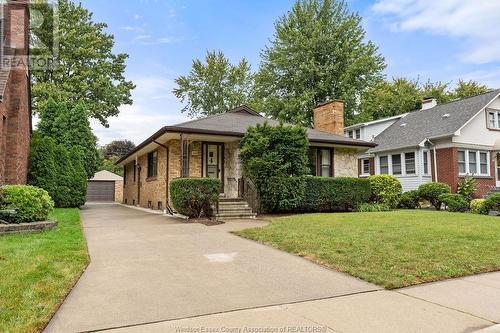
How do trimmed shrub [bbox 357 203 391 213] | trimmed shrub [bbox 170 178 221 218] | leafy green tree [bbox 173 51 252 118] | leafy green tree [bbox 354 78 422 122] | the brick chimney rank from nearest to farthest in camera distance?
1. trimmed shrub [bbox 170 178 221 218]
2. trimmed shrub [bbox 357 203 391 213]
3. the brick chimney
4. leafy green tree [bbox 354 78 422 122]
5. leafy green tree [bbox 173 51 252 118]

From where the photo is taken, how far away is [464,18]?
1533 cm

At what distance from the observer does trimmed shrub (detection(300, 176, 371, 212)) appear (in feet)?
45.9

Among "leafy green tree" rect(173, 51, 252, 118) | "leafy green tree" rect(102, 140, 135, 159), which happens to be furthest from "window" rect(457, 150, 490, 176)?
"leafy green tree" rect(102, 140, 135, 159)

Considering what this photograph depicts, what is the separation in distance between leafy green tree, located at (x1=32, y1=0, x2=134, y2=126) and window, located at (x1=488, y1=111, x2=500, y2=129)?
1104 inches

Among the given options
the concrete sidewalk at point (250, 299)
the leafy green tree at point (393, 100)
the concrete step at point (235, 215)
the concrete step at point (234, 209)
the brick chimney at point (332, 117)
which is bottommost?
the concrete sidewalk at point (250, 299)

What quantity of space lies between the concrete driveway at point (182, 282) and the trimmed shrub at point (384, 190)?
33.9 feet

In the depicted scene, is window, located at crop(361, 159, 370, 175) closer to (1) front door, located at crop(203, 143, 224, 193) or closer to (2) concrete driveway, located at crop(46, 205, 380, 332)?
(1) front door, located at crop(203, 143, 224, 193)

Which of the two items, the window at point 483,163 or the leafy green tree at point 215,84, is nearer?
the window at point 483,163

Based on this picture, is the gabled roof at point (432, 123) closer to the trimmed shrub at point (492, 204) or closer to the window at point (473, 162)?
the window at point (473, 162)

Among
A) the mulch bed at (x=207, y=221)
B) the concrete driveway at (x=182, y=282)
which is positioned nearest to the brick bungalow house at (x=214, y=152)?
the mulch bed at (x=207, y=221)

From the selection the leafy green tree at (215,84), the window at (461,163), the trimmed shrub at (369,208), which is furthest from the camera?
the leafy green tree at (215,84)

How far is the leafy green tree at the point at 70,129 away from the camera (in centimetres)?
1838

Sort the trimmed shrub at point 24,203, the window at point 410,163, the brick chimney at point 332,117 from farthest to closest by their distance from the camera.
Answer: the window at point 410,163 < the brick chimney at point 332,117 < the trimmed shrub at point 24,203

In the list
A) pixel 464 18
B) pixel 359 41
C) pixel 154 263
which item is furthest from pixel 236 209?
pixel 359 41
